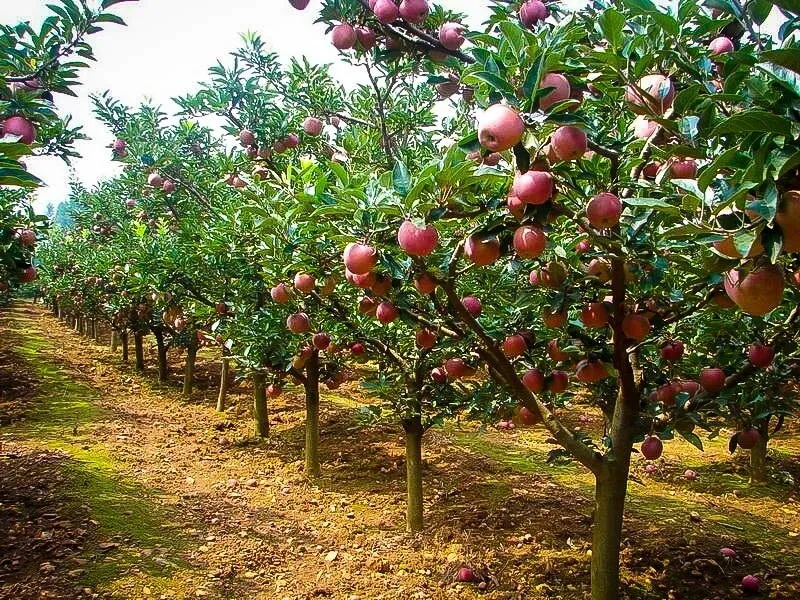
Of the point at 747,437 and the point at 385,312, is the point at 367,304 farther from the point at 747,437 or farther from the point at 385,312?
the point at 747,437

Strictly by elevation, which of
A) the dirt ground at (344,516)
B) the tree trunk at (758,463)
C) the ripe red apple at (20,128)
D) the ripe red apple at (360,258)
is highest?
the ripe red apple at (20,128)

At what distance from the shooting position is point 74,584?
144 inches

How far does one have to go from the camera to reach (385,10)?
2164mm

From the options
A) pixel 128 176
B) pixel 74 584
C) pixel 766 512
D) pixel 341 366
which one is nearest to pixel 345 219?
pixel 74 584

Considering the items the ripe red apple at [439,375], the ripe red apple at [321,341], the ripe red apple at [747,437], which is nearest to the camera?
the ripe red apple at [747,437]

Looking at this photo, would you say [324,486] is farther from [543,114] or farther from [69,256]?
[69,256]

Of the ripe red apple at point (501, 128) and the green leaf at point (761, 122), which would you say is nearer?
the green leaf at point (761, 122)

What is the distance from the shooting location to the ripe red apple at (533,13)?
7.20 feet

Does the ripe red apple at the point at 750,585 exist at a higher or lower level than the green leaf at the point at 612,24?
lower

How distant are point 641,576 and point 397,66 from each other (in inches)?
155

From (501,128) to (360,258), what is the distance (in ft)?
2.68

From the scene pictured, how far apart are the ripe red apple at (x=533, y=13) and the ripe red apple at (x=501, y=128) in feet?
3.17

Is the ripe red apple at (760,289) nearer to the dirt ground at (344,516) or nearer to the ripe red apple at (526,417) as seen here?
the ripe red apple at (526,417)

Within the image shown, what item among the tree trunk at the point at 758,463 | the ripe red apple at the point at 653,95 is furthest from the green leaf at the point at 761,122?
the tree trunk at the point at 758,463
